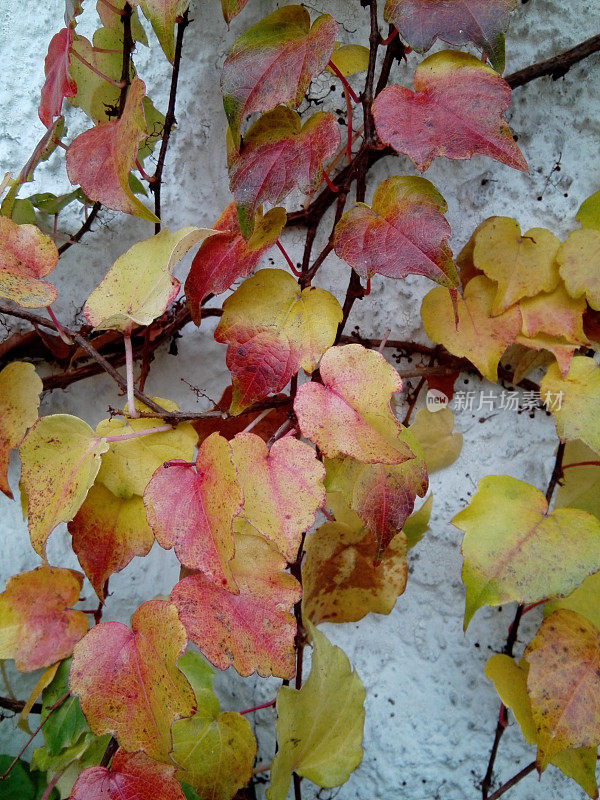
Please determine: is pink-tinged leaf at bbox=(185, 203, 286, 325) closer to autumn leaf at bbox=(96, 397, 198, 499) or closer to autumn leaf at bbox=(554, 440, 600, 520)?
autumn leaf at bbox=(96, 397, 198, 499)

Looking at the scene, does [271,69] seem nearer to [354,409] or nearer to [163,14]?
[163,14]

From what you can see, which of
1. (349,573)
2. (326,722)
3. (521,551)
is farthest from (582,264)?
(326,722)

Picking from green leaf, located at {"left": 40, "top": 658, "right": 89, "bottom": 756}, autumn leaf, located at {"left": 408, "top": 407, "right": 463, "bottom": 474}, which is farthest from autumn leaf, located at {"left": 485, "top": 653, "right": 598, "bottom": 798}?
green leaf, located at {"left": 40, "top": 658, "right": 89, "bottom": 756}

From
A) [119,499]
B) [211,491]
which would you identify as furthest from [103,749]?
[211,491]

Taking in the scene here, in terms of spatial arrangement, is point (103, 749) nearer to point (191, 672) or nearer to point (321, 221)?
point (191, 672)

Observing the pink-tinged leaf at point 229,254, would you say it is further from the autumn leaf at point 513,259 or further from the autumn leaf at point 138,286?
the autumn leaf at point 513,259
